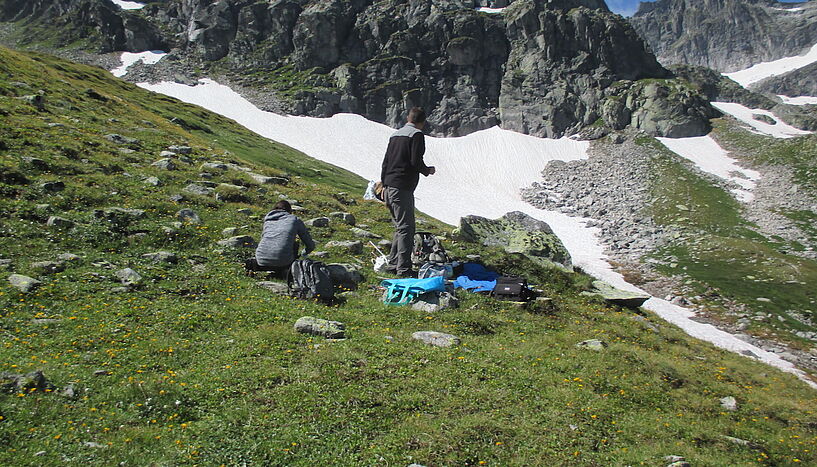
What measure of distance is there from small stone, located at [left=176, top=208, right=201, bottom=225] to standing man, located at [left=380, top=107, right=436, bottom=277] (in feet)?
25.2

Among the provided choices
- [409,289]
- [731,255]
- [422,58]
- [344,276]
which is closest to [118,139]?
[344,276]

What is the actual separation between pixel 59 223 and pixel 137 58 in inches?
5781

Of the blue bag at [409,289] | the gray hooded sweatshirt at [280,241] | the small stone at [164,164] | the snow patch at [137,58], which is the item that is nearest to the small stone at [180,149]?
the small stone at [164,164]

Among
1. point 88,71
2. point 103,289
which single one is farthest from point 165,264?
point 88,71

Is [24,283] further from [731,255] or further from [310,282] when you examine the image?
[731,255]

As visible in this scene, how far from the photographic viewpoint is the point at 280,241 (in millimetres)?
12734

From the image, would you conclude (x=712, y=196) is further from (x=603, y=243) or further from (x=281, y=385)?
(x=281, y=385)

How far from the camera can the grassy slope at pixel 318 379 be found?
6.24 meters

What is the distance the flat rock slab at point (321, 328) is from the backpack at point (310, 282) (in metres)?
1.85

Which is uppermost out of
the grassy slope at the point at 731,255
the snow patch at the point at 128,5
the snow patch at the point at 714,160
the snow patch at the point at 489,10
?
the snow patch at the point at 489,10

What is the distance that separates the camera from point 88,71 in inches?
2165

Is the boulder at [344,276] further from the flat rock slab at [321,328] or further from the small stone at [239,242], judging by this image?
the small stone at [239,242]

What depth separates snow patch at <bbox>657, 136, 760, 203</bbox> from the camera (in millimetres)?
78887

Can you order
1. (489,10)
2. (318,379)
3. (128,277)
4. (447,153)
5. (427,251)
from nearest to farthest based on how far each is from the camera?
1. (318,379)
2. (128,277)
3. (427,251)
4. (447,153)
5. (489,10)
